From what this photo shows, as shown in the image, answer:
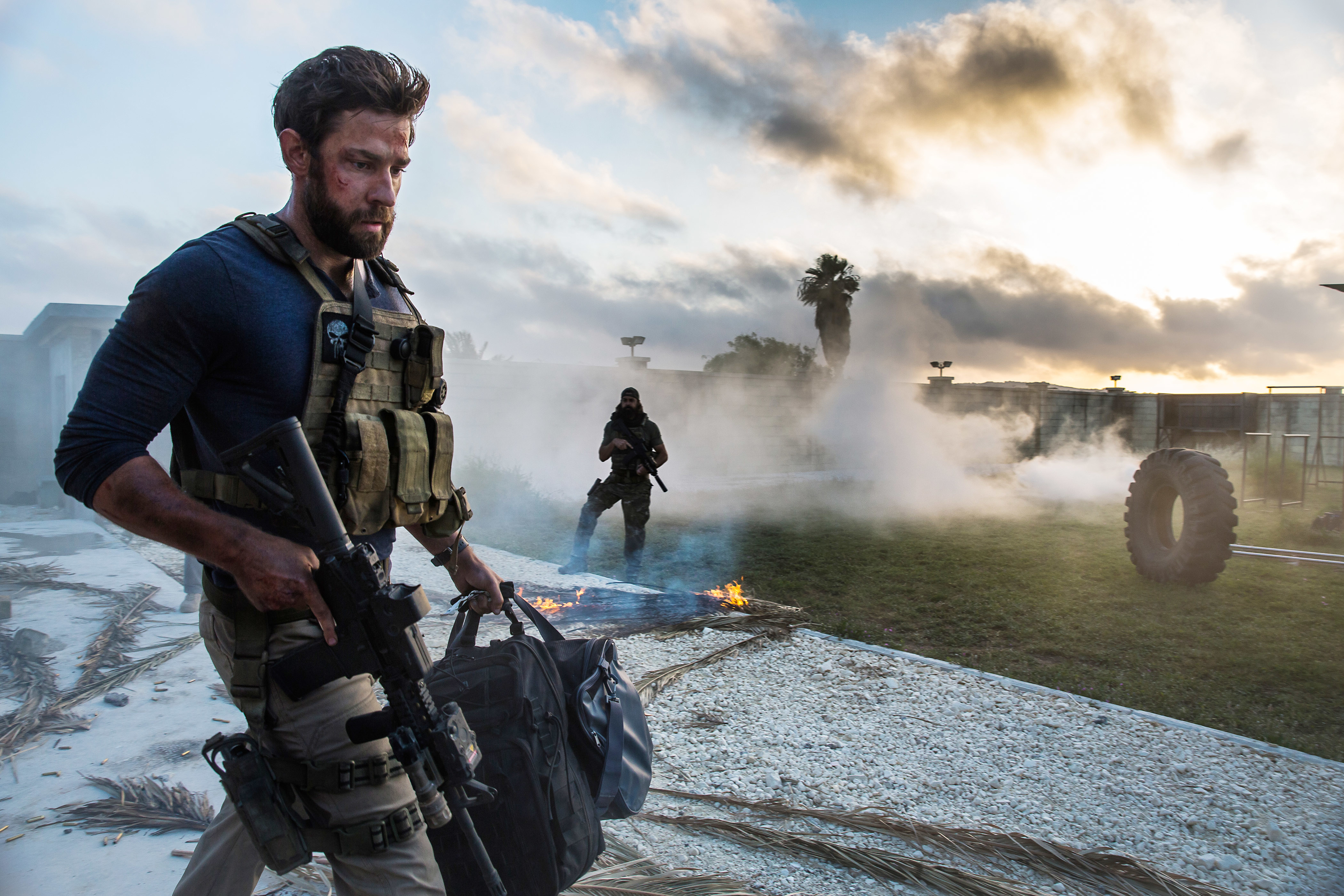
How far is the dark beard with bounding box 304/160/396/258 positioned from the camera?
1418mm

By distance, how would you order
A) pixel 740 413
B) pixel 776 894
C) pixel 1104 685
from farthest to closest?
pixel 740 413 → pixel 1104 685 → pixel 776 894

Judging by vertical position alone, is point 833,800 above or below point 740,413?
below

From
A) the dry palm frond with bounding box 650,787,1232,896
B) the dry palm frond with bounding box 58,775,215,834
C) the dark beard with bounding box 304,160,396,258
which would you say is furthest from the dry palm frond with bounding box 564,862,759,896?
the dark beard with bounding box 304,160,396,258

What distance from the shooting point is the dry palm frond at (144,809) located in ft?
7.89

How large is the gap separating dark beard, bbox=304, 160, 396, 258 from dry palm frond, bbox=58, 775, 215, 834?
203 cm

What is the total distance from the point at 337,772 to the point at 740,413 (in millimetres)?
16721

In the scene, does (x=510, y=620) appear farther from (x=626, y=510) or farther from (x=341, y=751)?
(x=626, y=510)

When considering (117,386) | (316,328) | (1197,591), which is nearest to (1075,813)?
(316,328)

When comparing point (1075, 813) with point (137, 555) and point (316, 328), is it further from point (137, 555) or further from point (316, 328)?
point (137, 555)

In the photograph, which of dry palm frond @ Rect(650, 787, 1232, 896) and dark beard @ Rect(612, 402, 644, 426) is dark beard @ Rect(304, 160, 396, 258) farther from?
dark beard @ Rect(612, 402, 644, 426)

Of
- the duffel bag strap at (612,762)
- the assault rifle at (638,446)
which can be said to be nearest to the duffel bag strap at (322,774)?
the duffel bag strap at (612,762)

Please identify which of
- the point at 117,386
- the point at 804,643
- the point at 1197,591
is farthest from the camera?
the point at 1197,591

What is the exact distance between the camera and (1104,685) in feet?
13.6

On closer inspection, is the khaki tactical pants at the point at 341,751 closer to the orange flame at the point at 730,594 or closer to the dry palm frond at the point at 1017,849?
the dry palm frond at the point at 1017,849
